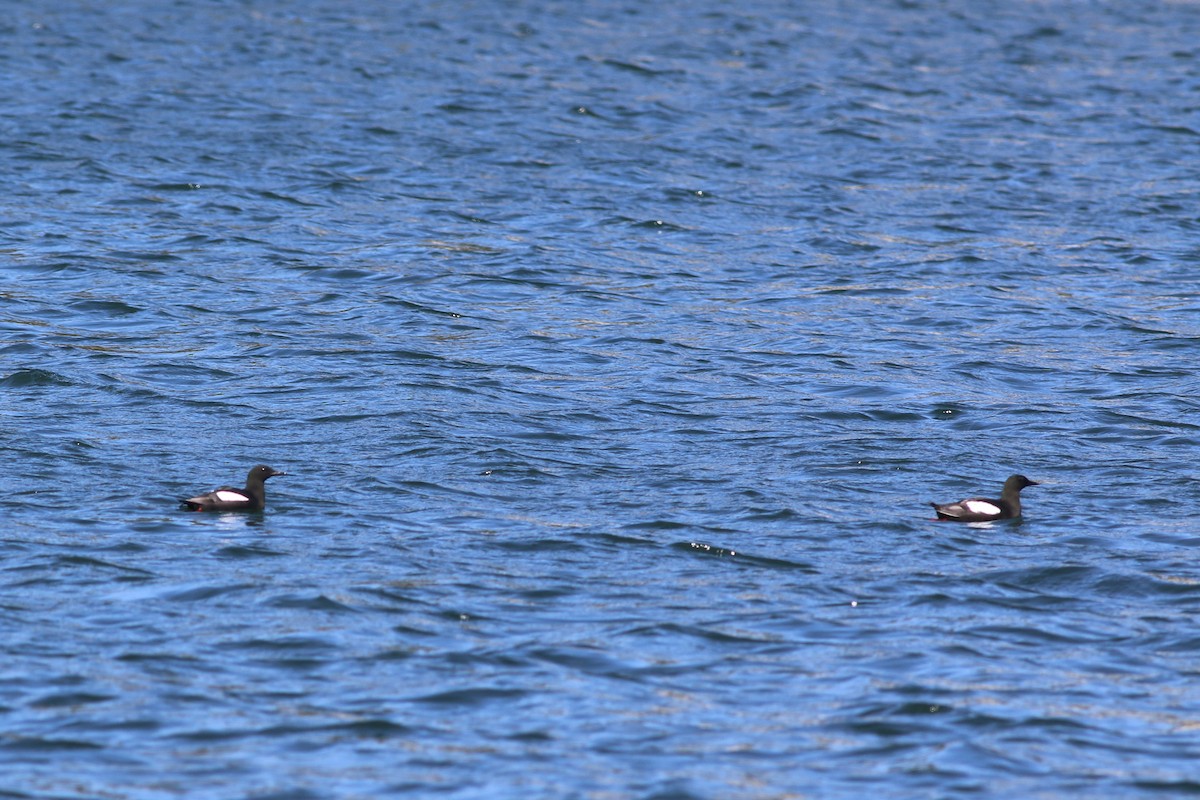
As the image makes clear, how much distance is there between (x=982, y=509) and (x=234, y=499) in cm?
520

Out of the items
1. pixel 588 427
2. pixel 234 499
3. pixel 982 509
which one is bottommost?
pixel 588 427

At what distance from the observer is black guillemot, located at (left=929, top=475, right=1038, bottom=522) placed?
12.6 metres

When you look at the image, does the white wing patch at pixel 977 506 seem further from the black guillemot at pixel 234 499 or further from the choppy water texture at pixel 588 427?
the black guillemot at pixel 234 499

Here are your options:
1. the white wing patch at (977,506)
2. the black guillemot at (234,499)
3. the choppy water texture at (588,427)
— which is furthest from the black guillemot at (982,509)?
the black guillemot at (234,499)

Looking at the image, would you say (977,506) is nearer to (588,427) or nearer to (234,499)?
(588,427)

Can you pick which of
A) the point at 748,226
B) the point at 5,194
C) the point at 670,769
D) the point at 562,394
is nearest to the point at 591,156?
the point at 748,226

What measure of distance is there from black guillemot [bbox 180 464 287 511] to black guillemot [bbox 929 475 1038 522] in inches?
187

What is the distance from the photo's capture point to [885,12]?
40.2m

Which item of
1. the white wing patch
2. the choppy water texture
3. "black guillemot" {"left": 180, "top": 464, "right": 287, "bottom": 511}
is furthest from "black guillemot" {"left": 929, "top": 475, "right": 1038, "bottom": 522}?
"black guillemot" {"left": 180, "top": 464, "right": 287, "bottom": 511}

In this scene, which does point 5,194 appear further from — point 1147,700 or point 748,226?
point 1147,700

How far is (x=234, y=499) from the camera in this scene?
40.1 feet

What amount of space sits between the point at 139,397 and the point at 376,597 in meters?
5.32

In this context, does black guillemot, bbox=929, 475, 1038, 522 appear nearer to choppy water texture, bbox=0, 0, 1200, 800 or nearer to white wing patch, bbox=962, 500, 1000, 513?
white wing patch, bbox=962, 500, 1000, 513

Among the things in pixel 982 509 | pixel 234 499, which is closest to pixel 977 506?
pixel 982 509
